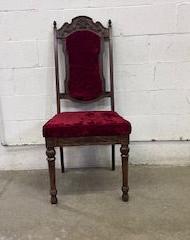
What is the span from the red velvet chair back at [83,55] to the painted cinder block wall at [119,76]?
91 millimetres

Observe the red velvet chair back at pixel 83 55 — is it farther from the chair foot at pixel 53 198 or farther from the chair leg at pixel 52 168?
→ the chair foot at pixel 53 198

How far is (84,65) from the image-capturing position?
2295 mm

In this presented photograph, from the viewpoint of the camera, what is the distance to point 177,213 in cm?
191

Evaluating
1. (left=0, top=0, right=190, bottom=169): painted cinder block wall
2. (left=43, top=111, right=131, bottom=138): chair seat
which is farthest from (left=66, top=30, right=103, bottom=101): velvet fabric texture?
(left=43, top=111, right=131, bottom=138): chair seat

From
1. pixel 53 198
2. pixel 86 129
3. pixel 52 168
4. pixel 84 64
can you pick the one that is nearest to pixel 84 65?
pixel 84 64

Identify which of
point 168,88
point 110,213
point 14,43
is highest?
point 14,43

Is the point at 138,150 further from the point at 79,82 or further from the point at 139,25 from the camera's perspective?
the point at 139,25

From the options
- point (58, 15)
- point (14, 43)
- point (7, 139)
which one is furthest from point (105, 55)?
point (7, 139)

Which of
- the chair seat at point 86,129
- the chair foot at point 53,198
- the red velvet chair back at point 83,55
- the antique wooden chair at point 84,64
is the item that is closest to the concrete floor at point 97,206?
the chair foot at point 53,198

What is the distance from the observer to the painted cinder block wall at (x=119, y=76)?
7.67ft

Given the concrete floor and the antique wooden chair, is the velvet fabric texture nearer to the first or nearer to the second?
the antique wooden chair

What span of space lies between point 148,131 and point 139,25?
0.77m

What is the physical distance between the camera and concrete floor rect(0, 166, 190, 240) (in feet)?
5.75

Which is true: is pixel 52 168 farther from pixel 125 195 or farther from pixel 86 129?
pixel 125 195
